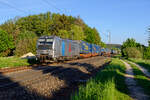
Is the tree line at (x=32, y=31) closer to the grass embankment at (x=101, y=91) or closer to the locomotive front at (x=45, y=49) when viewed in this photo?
the locomotive front at (x=45, y=49)

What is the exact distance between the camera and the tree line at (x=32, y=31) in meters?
49.8

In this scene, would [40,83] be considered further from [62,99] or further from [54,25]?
[54,25]

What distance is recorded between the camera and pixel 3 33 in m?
50.9

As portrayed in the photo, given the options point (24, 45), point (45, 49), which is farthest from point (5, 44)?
point (45, 49)

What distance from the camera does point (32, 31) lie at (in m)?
73.5

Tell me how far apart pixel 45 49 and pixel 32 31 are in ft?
175

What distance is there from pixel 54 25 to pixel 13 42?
19.1 m

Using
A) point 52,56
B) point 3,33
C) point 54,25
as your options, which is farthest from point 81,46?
point 54,25

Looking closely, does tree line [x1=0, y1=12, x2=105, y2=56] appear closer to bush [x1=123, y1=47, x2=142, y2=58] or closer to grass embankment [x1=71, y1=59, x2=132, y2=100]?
bush [x1=123, y1=47, x2=142, y2=58]

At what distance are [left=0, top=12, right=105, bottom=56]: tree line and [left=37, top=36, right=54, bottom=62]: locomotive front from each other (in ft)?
73.8

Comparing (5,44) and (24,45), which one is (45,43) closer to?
(24,45)

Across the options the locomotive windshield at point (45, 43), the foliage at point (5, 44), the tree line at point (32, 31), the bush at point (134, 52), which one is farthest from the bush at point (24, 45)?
the bush at point (134, 52)

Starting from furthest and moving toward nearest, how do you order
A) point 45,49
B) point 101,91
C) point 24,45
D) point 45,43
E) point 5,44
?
point 5,44
point 24,45
point 45,43
point 45,49
point 101,91

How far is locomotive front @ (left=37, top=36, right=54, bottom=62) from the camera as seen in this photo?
22.1 meters
